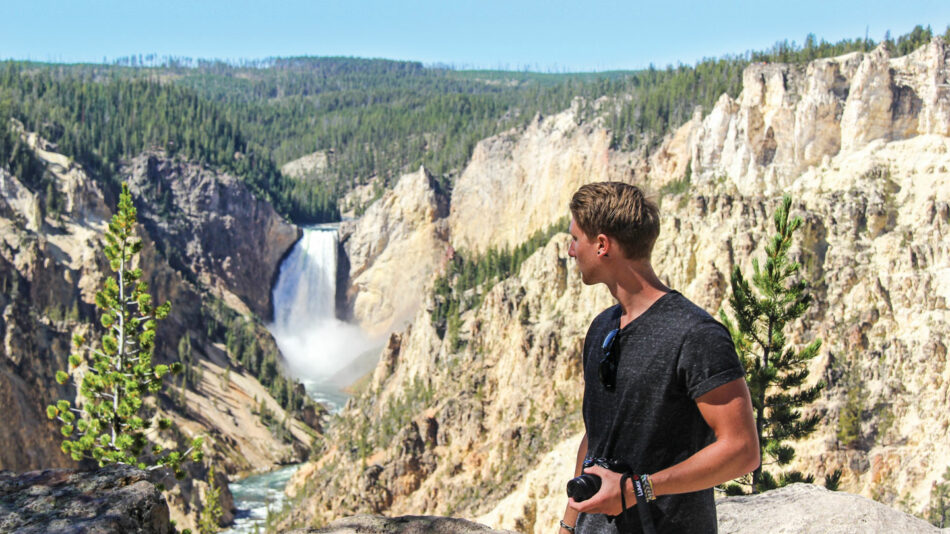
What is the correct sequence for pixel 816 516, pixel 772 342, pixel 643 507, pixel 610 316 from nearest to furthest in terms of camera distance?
pixel 643 507 → pixel 610 316 → pixel 816 516 → pixel 772 342

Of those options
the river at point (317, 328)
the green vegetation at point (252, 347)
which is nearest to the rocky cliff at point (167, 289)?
the green vegetation at point (252, 347)

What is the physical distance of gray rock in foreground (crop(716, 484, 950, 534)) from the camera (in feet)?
24.0

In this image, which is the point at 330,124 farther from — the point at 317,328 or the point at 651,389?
the point at 651,389

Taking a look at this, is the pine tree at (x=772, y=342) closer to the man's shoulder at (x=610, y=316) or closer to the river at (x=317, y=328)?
the man's shoulder at (x=610, y=316)

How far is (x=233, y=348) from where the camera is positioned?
88.8 metres

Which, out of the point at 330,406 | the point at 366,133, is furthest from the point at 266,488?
the point at 366,133

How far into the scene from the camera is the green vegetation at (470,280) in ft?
210

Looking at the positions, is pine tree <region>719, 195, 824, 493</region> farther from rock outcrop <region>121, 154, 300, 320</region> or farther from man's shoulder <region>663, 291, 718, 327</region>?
rock outcrop <region>121, 154, 300, 320</region>

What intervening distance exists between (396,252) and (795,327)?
72.5 meters

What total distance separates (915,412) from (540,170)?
63350 millimetres

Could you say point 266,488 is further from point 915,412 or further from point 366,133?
point 366,133

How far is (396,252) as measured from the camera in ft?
340

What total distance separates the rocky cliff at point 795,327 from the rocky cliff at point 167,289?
47.0ft

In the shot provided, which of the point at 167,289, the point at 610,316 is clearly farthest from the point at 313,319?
the point at 610,316
